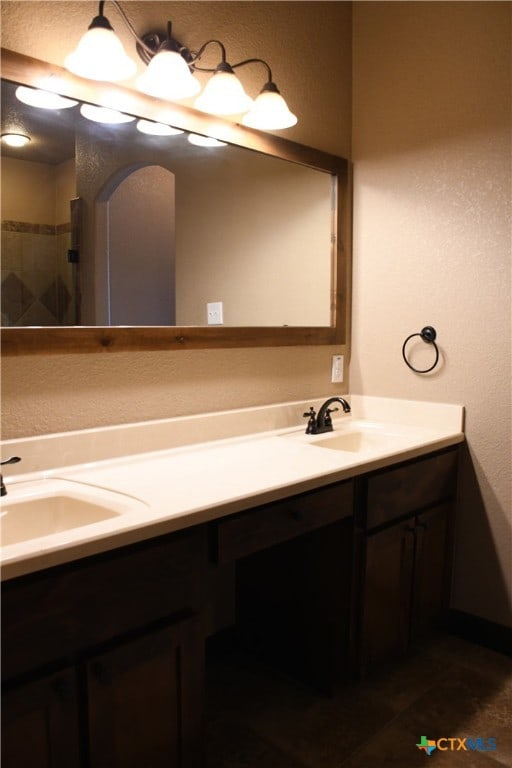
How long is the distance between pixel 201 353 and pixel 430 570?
1.16 m

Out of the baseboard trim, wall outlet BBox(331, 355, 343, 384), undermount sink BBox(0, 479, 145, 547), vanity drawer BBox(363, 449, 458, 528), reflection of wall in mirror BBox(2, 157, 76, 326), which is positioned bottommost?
the baseboard trim

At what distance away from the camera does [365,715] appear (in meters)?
1.83

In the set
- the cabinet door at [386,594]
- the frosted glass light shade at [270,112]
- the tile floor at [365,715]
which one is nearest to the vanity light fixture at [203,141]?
the frosted glass light shade at [270,112]

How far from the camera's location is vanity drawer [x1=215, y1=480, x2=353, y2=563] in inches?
55.0

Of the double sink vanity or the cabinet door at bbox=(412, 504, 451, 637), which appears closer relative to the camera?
the double sink vanity

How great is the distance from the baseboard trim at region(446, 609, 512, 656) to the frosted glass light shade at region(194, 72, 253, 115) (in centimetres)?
202

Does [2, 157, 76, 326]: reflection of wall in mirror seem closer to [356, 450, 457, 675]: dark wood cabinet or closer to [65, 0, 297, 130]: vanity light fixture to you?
[65, 0, 297, 130]: vanity light fixture

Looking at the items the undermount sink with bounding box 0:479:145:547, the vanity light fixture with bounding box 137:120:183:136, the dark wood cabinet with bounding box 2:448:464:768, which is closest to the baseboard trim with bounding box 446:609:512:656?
the dark wood cabinet with bounding box 2:448:464:768

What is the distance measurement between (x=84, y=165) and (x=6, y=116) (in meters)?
0.23

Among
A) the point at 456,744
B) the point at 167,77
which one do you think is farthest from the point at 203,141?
the point at 456,744

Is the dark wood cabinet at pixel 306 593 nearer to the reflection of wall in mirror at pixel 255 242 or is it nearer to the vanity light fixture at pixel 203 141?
the reflection of wall in mirror at pixel 255 242

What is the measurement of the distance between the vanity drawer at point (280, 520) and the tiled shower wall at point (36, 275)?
2.43ft

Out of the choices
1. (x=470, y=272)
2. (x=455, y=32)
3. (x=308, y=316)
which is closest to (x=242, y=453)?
(x=308, y=316)

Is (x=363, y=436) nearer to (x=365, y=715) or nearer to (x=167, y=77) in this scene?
(x=365, y=715)
